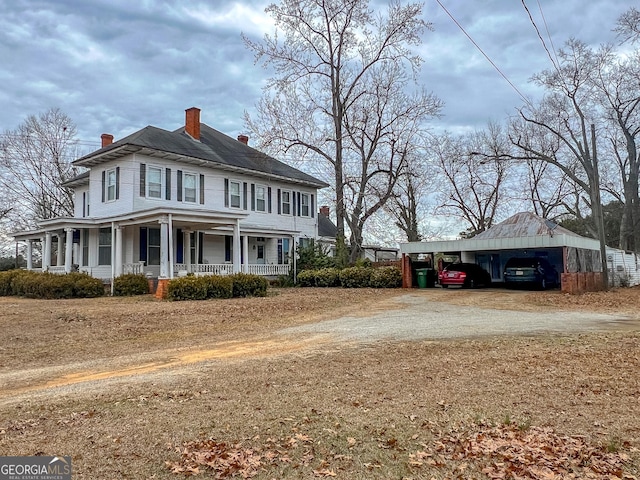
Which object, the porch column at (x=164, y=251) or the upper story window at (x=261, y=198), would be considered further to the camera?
the upper story window at (x=261, y=198)

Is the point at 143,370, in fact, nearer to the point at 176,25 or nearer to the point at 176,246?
the point at 176,25

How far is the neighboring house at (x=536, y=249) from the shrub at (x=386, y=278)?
115cm

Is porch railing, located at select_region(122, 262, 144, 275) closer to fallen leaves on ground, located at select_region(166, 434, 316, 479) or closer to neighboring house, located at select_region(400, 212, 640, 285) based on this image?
neighboring house, located at select_region(400, 212, 640, 285)

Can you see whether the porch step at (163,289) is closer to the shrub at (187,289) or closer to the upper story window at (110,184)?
the shrub at (187,289)

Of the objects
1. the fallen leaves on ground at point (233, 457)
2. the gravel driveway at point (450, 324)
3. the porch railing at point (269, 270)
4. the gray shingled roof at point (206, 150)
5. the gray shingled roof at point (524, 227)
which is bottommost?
the fallen leaves on ground at point (233, 457)

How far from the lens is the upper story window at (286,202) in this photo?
27.8 meters

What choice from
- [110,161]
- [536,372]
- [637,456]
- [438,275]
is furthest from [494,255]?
[637,456]

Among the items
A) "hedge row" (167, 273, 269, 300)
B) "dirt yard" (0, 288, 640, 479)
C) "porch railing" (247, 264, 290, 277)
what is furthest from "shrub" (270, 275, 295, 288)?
"dirt yard" (0, 288, 640, 479)

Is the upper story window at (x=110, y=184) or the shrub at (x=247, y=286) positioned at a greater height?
the upper story window at (x=110, y=184)

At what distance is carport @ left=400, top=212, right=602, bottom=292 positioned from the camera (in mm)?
19938

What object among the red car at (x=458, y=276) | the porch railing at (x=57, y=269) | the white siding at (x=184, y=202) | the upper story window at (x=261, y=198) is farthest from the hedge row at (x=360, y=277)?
the porch railing at (x=57, y=269)

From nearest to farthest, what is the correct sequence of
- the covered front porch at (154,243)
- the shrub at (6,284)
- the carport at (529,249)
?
the covered front porch at (154,243) < the carport at (529,249) < the shrub at (6,284)

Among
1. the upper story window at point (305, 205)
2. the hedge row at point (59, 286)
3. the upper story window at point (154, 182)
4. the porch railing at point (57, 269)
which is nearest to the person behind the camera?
the hedge row at point (59, 286)

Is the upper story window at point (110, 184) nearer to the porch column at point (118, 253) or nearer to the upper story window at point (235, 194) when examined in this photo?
the porch column at point (118, 253)
